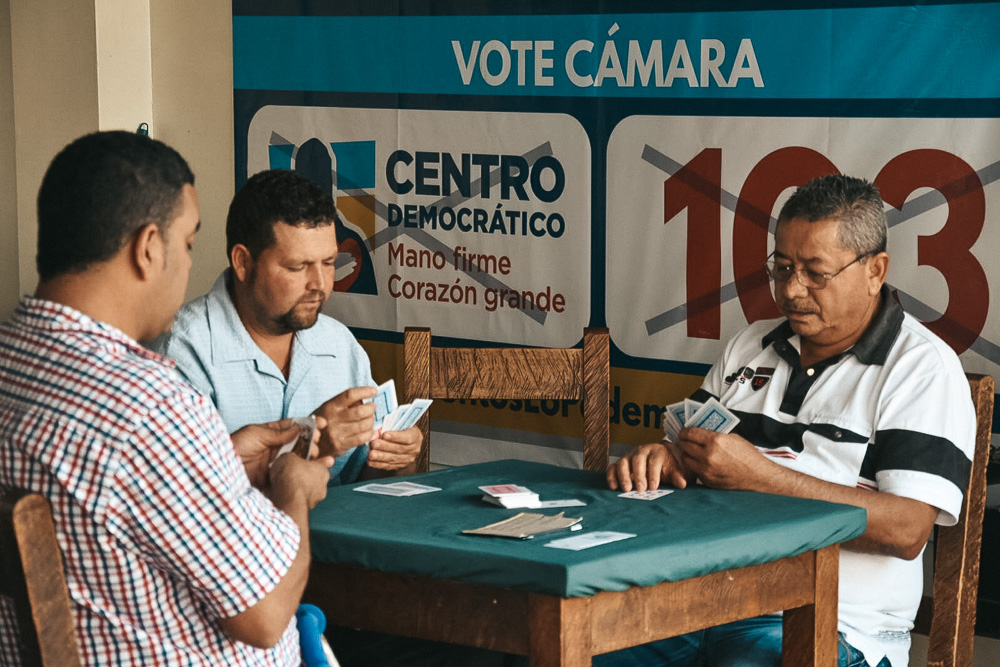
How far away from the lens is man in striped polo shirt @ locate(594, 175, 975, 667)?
2.58m

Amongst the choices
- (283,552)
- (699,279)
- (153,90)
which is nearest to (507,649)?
(283,552)

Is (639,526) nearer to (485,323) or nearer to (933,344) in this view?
(933,344)

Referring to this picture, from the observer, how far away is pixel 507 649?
2.08m

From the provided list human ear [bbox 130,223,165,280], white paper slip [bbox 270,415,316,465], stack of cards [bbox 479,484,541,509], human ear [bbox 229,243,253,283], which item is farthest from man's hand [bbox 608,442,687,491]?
human ear [bbox 130,223,165,280]

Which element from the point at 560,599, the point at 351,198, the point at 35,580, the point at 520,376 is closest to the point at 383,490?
the point at 560,599

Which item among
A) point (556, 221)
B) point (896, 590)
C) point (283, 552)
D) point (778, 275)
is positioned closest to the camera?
point (283, 552)

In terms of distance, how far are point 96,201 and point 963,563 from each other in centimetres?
202

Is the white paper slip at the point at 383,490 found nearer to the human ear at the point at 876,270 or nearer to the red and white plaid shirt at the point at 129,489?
the red and white plaid shirt at the point at 129,489

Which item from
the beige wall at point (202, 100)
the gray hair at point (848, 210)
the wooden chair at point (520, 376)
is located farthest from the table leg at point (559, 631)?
the beige wall at point (202, 100)

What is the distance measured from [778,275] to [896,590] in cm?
76

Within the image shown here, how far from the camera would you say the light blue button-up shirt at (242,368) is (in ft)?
9.47

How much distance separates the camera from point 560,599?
1.97 metres

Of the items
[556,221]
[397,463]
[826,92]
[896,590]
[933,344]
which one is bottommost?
[896,590]

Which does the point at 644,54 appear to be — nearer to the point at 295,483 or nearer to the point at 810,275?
the point at 810,275
